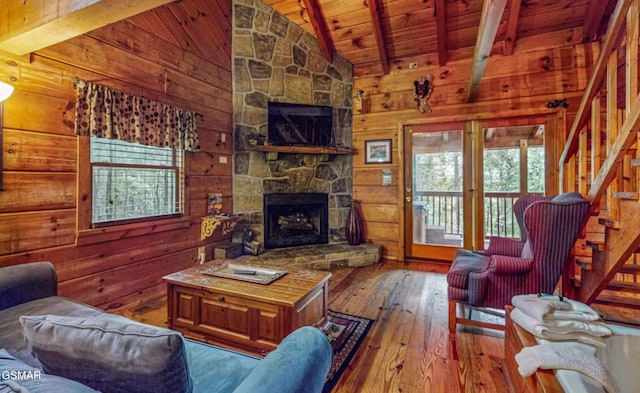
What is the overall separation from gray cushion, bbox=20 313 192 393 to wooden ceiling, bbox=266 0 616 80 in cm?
342

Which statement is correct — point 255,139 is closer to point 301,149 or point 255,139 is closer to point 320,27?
point 301,149

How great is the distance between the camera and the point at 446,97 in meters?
4.12

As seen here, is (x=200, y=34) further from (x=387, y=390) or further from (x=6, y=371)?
(x=387, y=390)

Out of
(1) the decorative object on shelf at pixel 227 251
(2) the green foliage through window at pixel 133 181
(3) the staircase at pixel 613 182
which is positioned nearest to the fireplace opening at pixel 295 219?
(1) the decorative object on shelf at pixel 227 251

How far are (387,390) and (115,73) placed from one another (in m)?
3.28

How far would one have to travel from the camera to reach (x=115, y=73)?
2611 millimetres

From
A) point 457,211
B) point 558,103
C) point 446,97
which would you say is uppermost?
point 446,97

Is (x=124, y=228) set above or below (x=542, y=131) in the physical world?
below

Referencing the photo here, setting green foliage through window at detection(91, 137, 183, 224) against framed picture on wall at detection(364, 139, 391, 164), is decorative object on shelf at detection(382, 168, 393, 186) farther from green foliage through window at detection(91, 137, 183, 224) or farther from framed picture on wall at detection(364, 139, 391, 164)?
green foliage through window at detection(91, 137, 183, 224)

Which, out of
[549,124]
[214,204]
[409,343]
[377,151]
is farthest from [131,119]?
[549,124]

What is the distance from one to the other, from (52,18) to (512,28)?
4481 mm

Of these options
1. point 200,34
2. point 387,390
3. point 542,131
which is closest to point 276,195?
point 200,34

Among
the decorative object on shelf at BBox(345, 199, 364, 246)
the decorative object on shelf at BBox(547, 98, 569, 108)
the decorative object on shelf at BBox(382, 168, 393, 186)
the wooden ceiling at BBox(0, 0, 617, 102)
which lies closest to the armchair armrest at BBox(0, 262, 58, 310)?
the wooden ceiling at BBox(0, 0, 617, 102)

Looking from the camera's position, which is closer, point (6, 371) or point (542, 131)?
point (6, 371)
